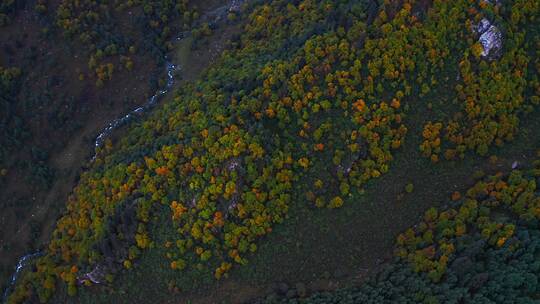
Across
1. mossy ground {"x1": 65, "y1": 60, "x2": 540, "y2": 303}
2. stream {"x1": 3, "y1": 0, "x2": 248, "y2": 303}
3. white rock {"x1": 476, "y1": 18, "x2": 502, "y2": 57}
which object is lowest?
mossy ground {"x1": 65, "y1": 60, "x2": 540, "y2": 303}

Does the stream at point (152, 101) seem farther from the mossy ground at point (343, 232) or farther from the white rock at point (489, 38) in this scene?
the white rock at point (489, 38)

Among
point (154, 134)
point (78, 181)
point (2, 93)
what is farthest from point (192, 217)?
point (2, 93)

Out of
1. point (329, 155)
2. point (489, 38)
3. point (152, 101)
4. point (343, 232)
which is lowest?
point (343, 232)

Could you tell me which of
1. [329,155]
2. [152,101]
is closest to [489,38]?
[329,155]

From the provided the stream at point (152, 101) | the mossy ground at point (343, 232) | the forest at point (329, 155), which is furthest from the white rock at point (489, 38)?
the stream at point (152, 101)

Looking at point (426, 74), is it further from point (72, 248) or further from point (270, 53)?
point (72, 248)

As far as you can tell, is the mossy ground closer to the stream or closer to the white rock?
the white rock

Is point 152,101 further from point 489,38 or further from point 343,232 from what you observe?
point 489,38

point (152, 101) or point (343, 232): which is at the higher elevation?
point (152, 101)

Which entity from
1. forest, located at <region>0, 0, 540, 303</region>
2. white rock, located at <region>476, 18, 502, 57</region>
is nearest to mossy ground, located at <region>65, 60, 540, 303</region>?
forest, located at <region>0, 0, 540, 303</region>

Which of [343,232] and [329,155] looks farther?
[329,155]
